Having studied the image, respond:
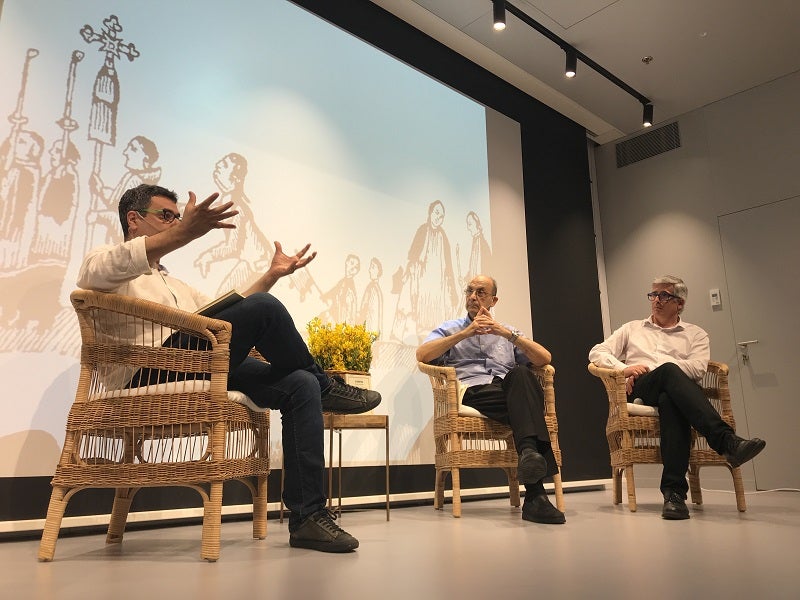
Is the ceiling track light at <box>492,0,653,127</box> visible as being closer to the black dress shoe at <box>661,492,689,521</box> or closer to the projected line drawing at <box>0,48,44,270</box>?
the projected line drawing at <box>0,48,44,270</box>

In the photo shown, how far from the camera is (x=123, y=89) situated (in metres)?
2.82

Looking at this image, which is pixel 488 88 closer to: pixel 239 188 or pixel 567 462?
pixel 239 188

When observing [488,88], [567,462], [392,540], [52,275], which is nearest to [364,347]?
[392,540]

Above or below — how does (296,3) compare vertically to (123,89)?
above

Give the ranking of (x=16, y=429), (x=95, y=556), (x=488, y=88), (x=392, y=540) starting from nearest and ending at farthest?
(x=95, y=556) → (x=392, y=540) → (x=16, y=429) → (x=488, y=88)

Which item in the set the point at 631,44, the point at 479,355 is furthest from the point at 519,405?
the point at 631,44

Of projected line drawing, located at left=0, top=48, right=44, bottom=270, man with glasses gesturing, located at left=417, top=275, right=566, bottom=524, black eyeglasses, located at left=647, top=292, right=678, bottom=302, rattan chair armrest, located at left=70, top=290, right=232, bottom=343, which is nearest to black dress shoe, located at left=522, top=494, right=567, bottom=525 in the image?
man with glasses gesturing, located at left=417, top=275, right=566, bottom=524

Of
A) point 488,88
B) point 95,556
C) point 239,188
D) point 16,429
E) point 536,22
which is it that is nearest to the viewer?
point 95,556

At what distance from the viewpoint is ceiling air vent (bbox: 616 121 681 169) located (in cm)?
553

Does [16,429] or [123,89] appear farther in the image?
[123,89]

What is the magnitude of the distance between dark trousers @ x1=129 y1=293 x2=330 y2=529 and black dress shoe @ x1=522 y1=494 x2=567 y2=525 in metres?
1.07

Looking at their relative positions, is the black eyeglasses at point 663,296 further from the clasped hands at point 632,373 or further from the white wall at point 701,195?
the white wall at point 701,195

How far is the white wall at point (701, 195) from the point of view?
4.87 metres

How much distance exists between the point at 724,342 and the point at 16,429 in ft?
15.6
